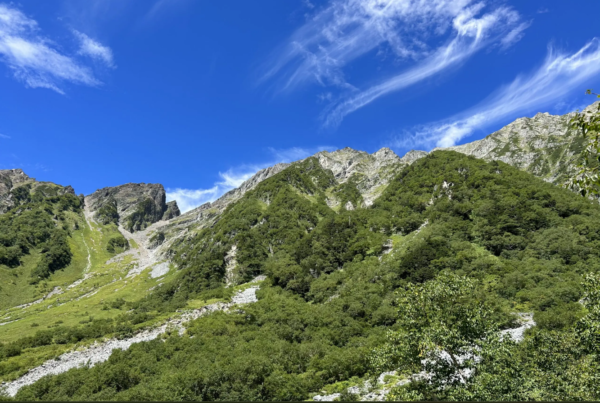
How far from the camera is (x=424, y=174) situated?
6373 inches

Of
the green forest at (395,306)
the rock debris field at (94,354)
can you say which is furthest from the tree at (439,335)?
the rock debris field at (94,354)

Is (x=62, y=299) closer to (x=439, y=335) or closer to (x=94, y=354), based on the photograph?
(x=94, y=354)

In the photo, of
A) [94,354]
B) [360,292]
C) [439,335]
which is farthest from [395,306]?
[94,354]

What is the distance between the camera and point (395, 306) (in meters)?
67.8

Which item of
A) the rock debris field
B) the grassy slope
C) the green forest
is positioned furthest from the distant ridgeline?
the grassy slope

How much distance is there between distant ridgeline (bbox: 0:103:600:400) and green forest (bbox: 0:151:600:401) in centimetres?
30

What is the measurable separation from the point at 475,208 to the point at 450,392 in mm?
104215

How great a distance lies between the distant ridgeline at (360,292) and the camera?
1168 inches

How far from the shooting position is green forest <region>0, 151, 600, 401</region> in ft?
71.4

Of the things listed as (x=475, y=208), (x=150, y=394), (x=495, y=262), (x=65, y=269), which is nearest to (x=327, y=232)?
(x=475, y=208)

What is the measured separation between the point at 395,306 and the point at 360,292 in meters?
13.0

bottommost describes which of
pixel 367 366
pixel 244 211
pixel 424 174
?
pixel 367 366

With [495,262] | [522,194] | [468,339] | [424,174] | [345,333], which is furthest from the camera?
[424,174]

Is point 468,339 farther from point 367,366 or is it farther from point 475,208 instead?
point 475,208
